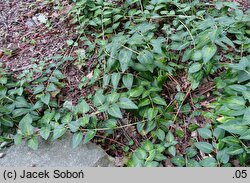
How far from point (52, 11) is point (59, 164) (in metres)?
2.21

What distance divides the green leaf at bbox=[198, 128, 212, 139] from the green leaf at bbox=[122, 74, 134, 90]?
29.2 inches

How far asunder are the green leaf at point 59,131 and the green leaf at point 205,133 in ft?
3.82

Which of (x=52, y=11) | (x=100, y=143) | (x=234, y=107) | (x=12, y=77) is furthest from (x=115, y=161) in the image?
(x=52, y=11)

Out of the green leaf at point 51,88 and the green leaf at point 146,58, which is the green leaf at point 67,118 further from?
the green leaf at point 146,58

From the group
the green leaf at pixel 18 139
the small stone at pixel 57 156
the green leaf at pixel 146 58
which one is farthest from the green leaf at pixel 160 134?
the green leaf at pixel 18 139

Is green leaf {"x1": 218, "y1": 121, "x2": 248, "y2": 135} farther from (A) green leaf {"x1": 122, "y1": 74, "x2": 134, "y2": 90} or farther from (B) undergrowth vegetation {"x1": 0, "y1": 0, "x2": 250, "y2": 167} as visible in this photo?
(A) green leaf {"x1": 122, "y1": 74, "x2": 134, "y2": 90}

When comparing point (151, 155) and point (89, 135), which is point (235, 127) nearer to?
point (151, 155)

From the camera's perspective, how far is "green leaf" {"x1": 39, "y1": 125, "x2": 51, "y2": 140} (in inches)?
102

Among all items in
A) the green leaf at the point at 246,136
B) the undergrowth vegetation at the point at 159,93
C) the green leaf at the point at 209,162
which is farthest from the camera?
the undergrowth vegetation at the point at 159,93

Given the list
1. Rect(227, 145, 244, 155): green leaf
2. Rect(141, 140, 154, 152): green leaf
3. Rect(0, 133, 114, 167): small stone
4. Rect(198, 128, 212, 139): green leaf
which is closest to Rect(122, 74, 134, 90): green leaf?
Rect(141, 140, 154, 152): green leaf

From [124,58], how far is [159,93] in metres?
0.51

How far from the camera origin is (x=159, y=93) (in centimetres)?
289

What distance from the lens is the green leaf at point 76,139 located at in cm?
251

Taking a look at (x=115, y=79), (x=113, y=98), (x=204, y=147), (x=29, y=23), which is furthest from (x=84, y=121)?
(x=29, y=23)
